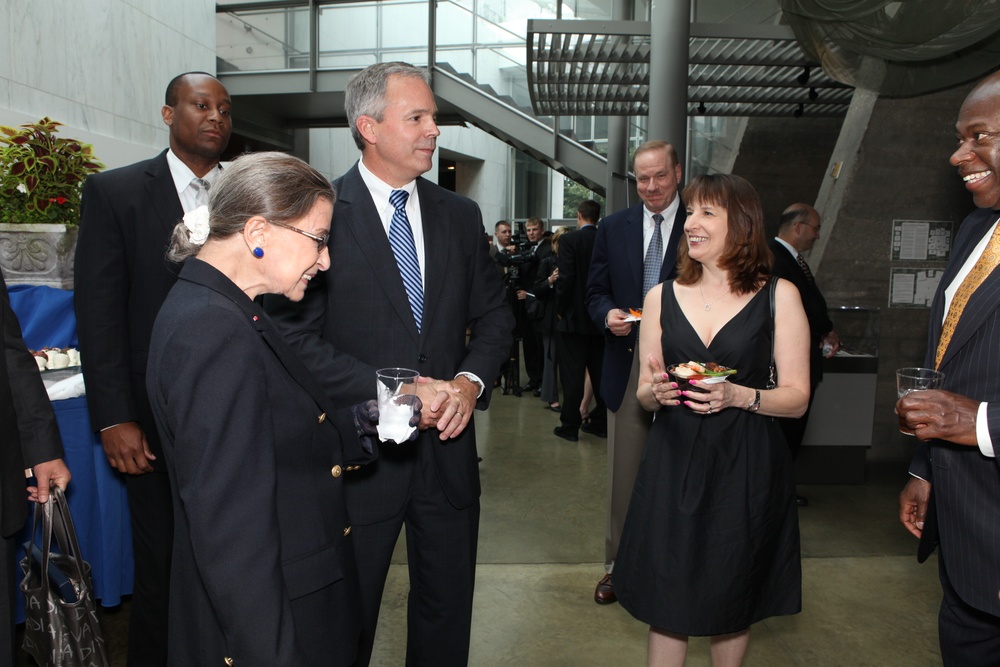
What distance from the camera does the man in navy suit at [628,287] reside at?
3178 millimetres

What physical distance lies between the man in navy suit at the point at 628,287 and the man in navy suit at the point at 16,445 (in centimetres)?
205

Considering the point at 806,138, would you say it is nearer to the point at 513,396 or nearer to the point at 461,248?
the point at 513,396

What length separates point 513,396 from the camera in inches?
327

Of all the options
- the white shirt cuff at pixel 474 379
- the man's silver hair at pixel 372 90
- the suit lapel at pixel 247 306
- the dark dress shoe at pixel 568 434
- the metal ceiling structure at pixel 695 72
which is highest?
the metal ceiling structure at pixel 695 72

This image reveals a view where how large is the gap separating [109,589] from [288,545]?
A: 209 centimetres

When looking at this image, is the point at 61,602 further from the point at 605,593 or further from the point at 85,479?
the point at 605,593

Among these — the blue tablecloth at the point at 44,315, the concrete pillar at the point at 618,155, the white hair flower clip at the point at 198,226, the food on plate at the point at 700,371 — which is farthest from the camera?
the concrete pillar at the point at 618,155

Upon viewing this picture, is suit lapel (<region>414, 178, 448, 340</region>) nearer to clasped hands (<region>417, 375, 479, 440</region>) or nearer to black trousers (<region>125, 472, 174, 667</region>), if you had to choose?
clasped hands (<region>417, 375, 479, 440</region>)

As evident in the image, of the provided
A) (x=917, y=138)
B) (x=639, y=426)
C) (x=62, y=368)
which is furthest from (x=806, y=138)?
(x=62, y=368)

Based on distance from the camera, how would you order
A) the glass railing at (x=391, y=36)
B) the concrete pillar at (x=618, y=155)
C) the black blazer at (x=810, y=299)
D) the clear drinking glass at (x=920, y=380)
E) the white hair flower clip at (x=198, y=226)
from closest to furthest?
the white hair flower clip at (x=198, y=226), the clear drinking glass at (x=920, y=380), the black blazer at (x=810, y=299), the concrete pillar at (x=618, y=155), the glass railing at (x=391, y=36)

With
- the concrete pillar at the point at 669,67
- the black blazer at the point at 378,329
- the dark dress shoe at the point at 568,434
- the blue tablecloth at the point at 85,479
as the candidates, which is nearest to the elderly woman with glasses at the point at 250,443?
the black blazer at the point at 378,329

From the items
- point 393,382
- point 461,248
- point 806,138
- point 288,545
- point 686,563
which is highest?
point 806,138

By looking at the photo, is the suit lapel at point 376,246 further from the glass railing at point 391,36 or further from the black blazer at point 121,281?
the glass railing at point 391,36

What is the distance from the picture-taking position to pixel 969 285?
1.96 m
